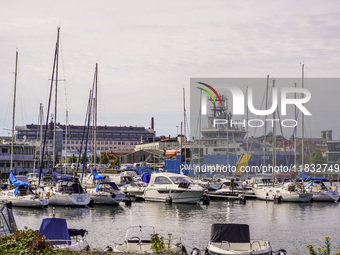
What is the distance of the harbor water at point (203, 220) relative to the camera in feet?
132

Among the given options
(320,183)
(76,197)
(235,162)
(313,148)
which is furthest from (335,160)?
(76,197)

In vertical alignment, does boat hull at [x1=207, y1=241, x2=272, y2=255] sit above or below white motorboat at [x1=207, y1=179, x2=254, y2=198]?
below

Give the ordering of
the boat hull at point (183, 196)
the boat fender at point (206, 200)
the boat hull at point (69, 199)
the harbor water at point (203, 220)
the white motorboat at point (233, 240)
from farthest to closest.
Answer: the boat fender at point (206, 200) < the boat hull at point (183, 196) < the boat hull at point (69, 199) < the harbor water at point (203, 220) < the white motorboat at point (233, 240)

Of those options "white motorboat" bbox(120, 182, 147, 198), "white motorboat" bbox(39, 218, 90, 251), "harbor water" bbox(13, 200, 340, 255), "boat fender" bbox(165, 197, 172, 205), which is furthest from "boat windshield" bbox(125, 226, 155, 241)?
"white motorboat" bbox(120, 182, 147, 198)

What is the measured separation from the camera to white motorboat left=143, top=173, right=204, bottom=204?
67.3 metres

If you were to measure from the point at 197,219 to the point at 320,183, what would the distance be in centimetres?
3416

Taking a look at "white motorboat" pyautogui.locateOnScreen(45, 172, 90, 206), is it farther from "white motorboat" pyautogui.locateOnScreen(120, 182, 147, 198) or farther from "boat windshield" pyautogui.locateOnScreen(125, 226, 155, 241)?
"boat windshield" pyautogui.locateOnScreen(125, 226, 155, 241)

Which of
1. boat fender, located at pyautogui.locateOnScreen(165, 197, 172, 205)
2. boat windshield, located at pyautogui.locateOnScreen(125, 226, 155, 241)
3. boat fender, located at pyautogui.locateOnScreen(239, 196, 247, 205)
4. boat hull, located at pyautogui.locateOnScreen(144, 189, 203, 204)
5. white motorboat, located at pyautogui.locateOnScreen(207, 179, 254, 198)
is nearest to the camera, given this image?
boat windshield, located at pyautogui.locateOnScreen(125, 226, 155, 241)

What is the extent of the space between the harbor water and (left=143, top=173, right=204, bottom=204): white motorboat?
108cm

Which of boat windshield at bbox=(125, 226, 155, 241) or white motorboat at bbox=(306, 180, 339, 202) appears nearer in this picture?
boat windshield at bbox=(125, 226, 155, 241)

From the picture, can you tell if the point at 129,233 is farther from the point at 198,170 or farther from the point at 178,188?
the point at 198,170

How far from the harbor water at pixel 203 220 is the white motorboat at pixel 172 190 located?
1.08 m

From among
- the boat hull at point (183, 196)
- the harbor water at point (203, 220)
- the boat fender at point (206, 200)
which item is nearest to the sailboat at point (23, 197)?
the harbor water at point (203, 220)

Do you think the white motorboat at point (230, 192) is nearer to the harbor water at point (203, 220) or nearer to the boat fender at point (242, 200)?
the boat fender at point (242, 200)
